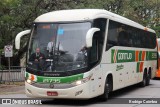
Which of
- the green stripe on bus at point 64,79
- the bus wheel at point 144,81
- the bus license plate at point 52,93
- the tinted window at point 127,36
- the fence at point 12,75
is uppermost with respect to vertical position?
the tinted window at point 127,36

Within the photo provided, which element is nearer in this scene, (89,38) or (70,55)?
(89,38)

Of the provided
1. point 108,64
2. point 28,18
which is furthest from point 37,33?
point 28,18

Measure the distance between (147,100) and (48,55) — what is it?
4430 mm

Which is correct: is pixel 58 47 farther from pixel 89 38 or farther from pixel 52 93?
pixel 52 93

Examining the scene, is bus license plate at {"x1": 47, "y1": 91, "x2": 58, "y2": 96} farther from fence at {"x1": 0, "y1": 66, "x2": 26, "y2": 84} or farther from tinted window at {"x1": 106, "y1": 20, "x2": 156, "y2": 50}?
fence at {"x1": 0, "y1": 66, "x2": 26, "y2": 84}

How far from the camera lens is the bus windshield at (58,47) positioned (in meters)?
13.8

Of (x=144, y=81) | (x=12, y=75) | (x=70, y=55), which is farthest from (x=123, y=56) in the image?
(x=12, y=75)

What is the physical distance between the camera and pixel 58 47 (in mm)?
14078

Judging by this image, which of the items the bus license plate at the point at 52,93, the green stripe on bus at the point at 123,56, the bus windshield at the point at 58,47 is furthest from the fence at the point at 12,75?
the bus license plate at the point at 52,93

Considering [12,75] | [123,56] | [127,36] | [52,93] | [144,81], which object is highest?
[127,36]

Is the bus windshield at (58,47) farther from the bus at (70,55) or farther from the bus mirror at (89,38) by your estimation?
the bus mirror at (89,38)

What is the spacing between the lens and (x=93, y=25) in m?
14.3

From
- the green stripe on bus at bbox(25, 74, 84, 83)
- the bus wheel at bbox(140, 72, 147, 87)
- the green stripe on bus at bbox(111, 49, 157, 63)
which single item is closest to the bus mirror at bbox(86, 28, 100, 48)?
the green stripe on bus at bbox(25, 74, 84, 83)

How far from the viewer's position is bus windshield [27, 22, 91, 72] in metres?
13.8
